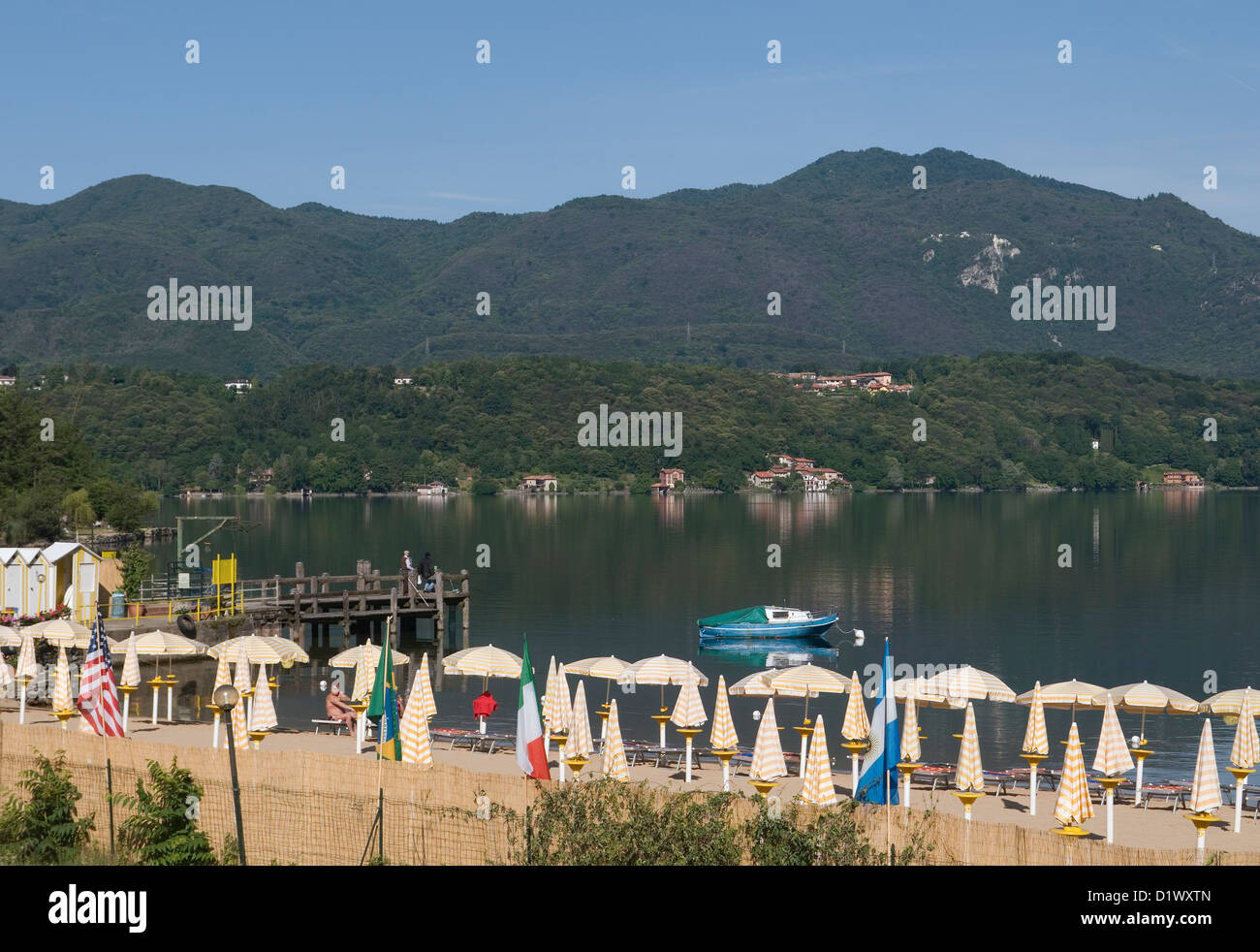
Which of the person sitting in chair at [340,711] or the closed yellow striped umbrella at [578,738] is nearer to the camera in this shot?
the closed yellow striped umbrella at [578,738]

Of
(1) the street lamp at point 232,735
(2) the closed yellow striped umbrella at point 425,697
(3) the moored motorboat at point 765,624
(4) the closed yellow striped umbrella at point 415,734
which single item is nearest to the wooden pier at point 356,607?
(3) the moored motorboat at point 765,624

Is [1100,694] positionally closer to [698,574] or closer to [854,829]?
[854,829]

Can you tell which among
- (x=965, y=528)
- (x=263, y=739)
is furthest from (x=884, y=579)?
(x=263, y=739)

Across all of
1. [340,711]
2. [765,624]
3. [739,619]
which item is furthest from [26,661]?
[765,624]

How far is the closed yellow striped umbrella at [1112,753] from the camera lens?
81.0 feet

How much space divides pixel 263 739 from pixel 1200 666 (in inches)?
1498

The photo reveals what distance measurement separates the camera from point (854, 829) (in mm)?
17719

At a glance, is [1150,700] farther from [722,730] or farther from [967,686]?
[722,730]

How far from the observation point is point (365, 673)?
33.0m

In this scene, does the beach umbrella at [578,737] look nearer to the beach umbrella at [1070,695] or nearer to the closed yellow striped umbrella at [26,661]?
the beach umbrella at [1070,695]

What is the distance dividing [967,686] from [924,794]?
5181mm

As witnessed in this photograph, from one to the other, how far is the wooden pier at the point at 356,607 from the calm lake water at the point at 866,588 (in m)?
1.37
